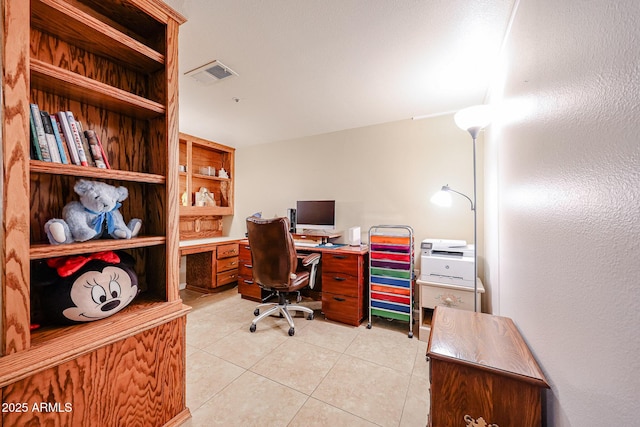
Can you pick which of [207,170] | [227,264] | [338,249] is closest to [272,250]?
[338,249]

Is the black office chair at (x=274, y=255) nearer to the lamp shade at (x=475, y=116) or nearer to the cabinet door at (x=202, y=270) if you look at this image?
the cabinet door at (x=202, y=270)

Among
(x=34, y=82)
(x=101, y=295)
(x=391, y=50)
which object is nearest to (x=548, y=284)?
(x=391, y=50)

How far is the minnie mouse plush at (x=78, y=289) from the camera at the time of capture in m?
1.02

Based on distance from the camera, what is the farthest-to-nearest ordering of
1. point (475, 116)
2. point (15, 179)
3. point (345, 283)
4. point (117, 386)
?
point (345, 283)
point (475, 116)
point (117, 386)
point (15, 179)

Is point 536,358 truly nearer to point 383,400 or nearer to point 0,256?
point 383,400

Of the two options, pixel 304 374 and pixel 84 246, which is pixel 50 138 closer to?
pixel 84 246

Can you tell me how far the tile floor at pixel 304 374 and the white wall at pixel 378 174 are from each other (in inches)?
49.6

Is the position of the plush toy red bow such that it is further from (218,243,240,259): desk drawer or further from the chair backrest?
(218,243,240,259): desk drawer

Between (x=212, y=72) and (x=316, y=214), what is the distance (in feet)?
6.31

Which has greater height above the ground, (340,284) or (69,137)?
(69,137)

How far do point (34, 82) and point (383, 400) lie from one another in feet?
8.01

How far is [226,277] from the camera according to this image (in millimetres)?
3607

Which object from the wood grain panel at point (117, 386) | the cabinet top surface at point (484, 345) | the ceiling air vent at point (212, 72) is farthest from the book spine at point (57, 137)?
the cabinet top surface at point (484, 345)

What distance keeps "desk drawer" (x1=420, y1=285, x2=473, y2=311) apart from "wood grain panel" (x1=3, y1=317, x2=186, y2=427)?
6.48ft
